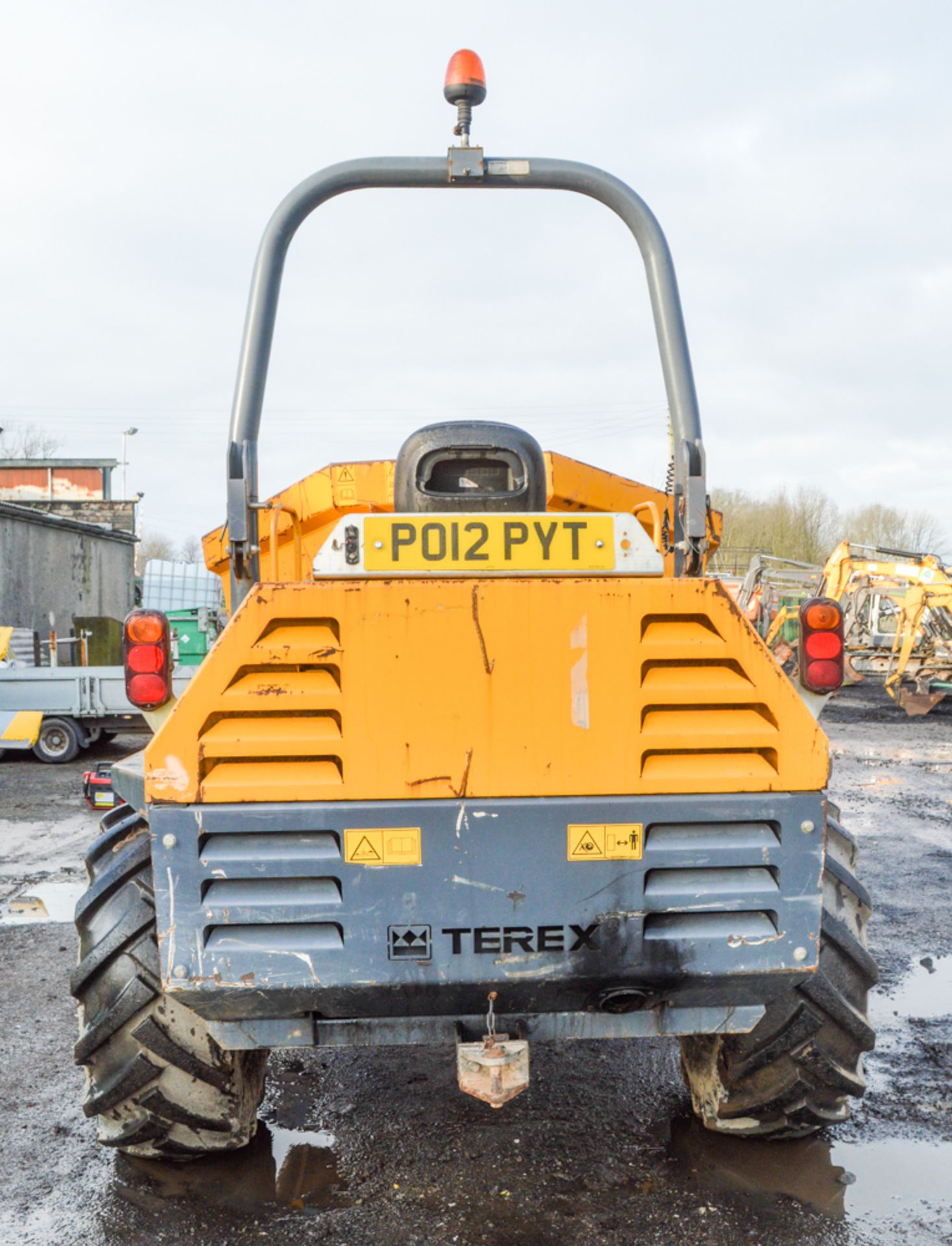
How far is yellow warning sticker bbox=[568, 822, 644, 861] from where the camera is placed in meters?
2.55

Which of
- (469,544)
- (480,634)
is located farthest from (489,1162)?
(469,544)

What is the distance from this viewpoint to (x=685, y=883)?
8.50ft

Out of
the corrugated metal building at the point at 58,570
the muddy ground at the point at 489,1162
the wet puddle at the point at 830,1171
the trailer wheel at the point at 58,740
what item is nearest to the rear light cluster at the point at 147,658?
the muddy ground at the point at 489,1162

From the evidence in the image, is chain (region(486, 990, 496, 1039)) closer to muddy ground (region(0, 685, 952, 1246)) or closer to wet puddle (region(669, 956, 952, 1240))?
muddy ground (region(0, 685, 952, 1246))

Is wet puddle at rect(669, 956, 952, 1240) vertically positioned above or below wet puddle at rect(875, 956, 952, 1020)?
above

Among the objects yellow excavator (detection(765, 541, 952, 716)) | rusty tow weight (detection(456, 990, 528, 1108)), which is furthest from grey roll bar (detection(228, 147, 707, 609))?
yellow excavator (detection(765, 541, 952, 716))

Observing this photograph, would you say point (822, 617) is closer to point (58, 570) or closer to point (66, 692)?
point (66, 692)

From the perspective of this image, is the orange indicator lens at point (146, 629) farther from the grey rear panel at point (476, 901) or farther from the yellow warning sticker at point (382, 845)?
the yellow warning sticker at point (382, 845)

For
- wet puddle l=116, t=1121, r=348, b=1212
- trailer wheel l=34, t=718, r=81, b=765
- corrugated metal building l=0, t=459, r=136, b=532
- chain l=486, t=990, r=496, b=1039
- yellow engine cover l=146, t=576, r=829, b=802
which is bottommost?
wet puddle l=116, t=1121, r=348, b=1212

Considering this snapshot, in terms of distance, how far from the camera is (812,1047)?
9.89ft

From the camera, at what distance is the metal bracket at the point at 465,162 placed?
3.11m

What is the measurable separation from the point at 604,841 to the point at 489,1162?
1310 millimetres

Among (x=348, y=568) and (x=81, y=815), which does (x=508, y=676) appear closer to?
(x=348, y=568)

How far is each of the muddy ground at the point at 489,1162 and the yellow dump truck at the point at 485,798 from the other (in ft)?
1.90
